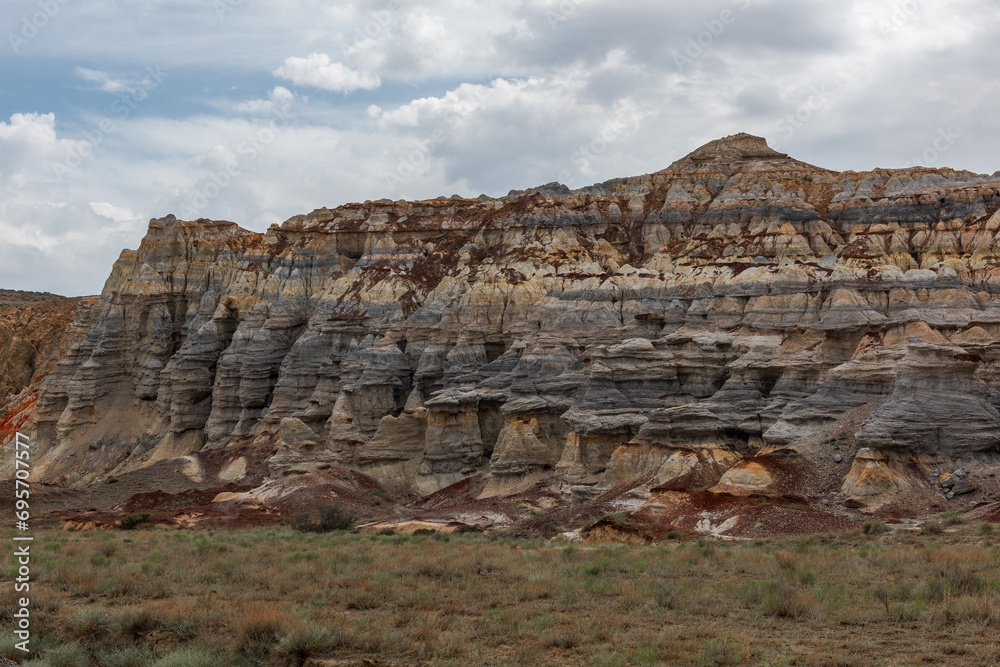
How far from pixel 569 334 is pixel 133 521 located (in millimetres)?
26143

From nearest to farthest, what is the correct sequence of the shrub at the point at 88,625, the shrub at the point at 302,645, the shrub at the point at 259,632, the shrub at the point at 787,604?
the shrub at the point at 302,645, the shrub at the point at 259,632, the shrub at the point at 88,625, the shrub at the point at 787,604

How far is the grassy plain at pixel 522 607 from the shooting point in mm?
11383

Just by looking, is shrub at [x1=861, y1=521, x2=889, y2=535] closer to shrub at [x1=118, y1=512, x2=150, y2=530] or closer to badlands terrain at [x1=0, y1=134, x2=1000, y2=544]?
badlands terrain at [x1=0, y1=134, x2=1000, y2=544]

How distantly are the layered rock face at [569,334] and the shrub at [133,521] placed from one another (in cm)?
1091

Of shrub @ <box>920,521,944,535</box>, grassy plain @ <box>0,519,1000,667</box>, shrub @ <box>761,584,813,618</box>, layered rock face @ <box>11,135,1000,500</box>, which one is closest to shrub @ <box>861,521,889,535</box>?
shrub @ <box>920,521,944,535</box>

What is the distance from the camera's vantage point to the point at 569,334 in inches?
1891

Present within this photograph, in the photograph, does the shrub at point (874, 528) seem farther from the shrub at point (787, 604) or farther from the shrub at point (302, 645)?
the shrub at point (302, 645)

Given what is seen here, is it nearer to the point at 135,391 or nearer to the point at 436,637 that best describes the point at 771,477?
the point at 436,637

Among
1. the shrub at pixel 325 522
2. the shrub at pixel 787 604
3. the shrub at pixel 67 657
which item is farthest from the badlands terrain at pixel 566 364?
the shrub at pixel 67 657

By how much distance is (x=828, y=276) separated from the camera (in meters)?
43.4

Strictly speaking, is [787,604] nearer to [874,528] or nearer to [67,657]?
[67,657]

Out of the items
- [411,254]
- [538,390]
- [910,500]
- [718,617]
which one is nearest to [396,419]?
[538,390]

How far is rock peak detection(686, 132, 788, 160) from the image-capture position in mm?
62875

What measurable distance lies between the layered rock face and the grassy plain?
16.3 metres
